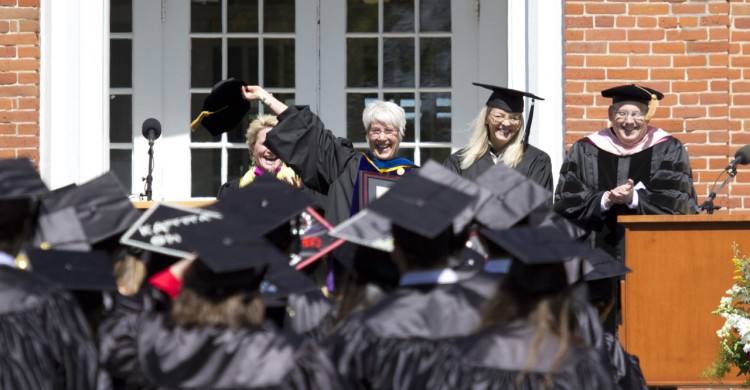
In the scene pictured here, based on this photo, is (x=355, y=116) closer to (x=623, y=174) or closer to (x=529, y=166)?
(x=529, y=166)

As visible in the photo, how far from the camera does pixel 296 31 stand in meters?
10.2

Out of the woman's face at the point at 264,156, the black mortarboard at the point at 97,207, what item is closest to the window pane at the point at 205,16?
the woman's face at the point at 264,156

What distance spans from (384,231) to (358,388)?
2.09 ft

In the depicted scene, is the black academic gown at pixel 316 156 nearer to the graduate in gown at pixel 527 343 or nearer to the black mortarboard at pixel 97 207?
the black mortarboard at pixel 97 207

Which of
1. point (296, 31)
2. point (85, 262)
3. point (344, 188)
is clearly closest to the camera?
point (85, 262)

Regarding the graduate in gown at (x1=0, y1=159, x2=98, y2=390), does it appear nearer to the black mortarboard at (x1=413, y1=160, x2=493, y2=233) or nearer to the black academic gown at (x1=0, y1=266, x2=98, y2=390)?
the black academic gown at (x1=0, y1=266, x2=98, y2=390)

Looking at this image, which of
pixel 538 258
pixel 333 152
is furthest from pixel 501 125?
pixel 538 258

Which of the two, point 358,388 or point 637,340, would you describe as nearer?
point 358,388

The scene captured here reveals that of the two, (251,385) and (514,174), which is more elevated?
(514,174)

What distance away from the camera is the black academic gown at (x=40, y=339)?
4.21m

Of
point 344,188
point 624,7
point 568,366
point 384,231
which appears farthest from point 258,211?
point 624,7

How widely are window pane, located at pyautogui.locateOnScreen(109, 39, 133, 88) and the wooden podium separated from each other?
451cm

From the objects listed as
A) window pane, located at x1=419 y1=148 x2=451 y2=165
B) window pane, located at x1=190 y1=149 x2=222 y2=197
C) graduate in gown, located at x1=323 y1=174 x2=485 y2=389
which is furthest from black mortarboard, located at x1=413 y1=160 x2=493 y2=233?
window pane, located at x1=190 y1=149 x2=222 y2=197

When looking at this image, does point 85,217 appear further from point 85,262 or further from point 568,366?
point 568,366
